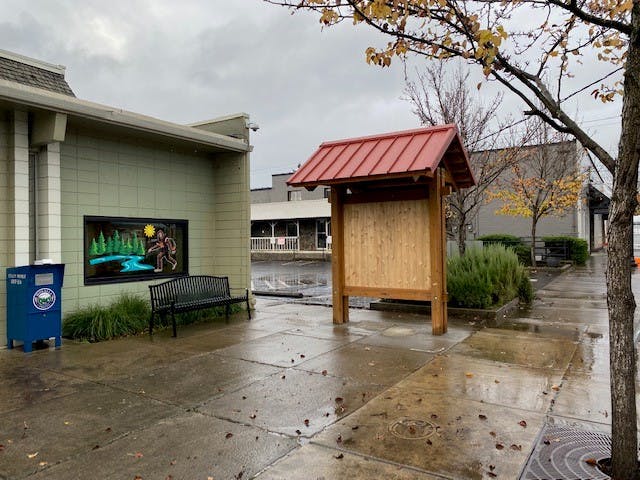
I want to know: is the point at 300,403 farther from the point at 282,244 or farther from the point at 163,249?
the point at 282,244

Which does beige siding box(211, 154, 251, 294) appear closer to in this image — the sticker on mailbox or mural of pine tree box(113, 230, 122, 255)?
mural of pine tree box(113, 230, 122, 255)

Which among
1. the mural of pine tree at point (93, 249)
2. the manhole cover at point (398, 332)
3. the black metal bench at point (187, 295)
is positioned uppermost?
the mural of pine tree at point (93, 249)

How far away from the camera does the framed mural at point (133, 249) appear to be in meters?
9.03

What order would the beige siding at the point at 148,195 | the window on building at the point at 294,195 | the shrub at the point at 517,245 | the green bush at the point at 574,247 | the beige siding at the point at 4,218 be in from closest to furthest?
the beige siding at the point at 4,218 < the beige siding at the point at 148,195 < the shrub at the point at 517,245 < the green bush at the point at 574,247 < the window on building at the point at 294,195

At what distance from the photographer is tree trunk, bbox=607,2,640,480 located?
329cm

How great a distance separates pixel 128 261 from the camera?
9656mm

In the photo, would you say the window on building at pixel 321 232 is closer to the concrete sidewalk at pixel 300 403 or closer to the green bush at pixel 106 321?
the green bush at pixel 106 321

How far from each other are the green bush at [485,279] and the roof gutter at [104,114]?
562cm

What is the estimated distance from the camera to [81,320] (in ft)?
27.4

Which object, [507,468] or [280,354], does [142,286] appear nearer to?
[280,354]

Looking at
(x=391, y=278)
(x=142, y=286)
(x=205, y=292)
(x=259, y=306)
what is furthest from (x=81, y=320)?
(x=391, y=278)

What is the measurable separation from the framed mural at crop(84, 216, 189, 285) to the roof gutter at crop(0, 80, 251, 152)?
183cm

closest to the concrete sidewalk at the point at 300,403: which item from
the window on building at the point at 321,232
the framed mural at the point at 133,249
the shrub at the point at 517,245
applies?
the framed mural at the point at 133,249

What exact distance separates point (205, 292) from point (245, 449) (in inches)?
239
